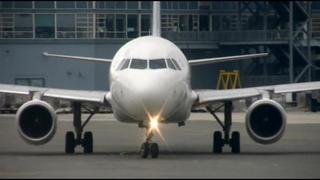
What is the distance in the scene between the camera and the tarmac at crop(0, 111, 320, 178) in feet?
65.1

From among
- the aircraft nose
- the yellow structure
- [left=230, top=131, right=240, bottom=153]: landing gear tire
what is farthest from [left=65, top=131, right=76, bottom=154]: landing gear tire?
the yellow structure

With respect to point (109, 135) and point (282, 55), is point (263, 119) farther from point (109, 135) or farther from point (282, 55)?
point (282, 55)

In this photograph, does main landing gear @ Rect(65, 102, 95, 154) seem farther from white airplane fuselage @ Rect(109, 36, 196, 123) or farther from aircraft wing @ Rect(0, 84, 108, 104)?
white airplane fuselage @ Rect(109, 36, 196, 123)

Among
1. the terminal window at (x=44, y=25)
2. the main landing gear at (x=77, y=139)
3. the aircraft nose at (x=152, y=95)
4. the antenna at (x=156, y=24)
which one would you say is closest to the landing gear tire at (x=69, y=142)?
the main landing gear at (x=77, y=139)

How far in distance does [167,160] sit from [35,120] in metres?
4.17

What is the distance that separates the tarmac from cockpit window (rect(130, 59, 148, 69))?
2281mm

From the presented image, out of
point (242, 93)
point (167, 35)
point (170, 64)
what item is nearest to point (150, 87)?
point (170, 64)

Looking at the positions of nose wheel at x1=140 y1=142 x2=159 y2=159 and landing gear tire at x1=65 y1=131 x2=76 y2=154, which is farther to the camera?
A: landing gear tire at x1=65 y1=131 x2=76 y2=154

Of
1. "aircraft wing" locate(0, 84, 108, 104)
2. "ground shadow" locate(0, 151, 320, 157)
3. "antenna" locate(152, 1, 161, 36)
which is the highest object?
"antenna" locate(152, 1, 161, 36)

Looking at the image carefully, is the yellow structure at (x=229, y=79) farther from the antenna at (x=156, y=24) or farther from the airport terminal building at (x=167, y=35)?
the antenna at (x=156, y=24)

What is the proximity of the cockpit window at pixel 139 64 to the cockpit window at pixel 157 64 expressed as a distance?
0.42 feet

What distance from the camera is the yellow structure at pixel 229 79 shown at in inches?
3007

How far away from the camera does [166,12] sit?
8106 centimetres

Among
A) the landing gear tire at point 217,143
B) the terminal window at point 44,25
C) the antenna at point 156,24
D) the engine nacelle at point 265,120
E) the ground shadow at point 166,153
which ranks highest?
the terminal window at point 44,25
